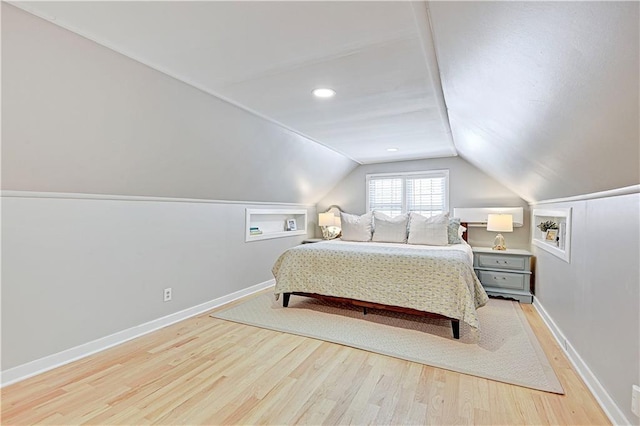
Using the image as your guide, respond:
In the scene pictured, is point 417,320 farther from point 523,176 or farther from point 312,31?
point 312,31

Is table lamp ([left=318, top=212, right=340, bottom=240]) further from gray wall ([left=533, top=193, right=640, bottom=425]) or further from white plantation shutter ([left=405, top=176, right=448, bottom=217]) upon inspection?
gray wall ([left=533, top=193, right=640, bottom=425])

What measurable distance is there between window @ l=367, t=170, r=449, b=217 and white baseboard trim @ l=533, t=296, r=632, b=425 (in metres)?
2.50

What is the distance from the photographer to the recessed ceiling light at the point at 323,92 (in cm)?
236

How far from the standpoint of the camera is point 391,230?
170 inches

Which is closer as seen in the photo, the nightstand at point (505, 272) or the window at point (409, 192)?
the nightstand at point (505, 272)

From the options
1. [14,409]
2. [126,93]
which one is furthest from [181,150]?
[14,409]

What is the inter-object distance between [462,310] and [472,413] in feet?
3.31

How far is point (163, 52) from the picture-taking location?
181cm

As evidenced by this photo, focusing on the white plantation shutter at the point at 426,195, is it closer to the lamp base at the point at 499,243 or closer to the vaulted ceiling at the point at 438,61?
the lamp base at the point at 499,243

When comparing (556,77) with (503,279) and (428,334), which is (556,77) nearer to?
(428,334)

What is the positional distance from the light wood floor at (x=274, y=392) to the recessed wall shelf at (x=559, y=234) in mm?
826

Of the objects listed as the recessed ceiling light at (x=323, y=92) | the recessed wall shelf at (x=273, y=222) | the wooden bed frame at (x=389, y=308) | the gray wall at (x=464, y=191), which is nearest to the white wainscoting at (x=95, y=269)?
the recessed wall shelf at (x=273, y=222)

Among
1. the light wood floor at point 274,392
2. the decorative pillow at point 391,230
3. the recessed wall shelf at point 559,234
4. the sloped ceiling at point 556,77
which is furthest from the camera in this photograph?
the decorative pillow at point 391,230

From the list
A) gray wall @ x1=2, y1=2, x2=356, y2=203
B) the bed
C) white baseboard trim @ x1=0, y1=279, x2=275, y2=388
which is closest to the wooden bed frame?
the bed
